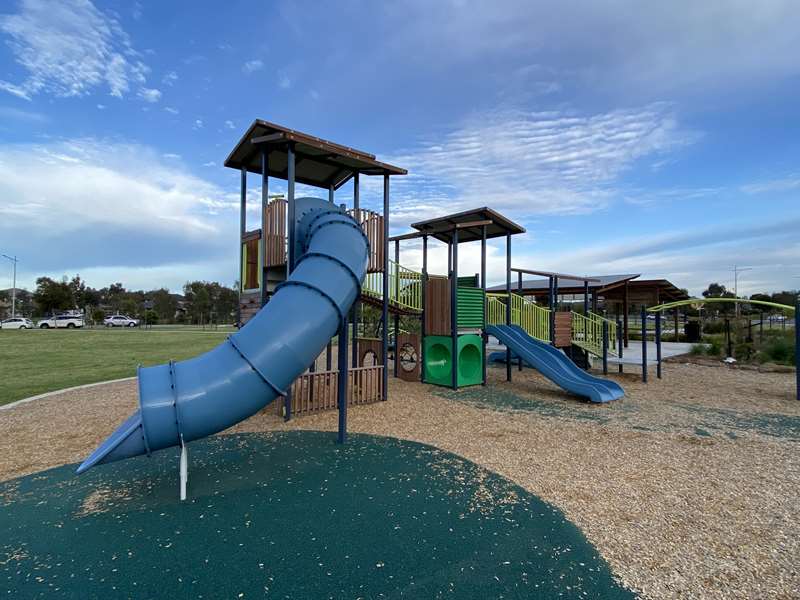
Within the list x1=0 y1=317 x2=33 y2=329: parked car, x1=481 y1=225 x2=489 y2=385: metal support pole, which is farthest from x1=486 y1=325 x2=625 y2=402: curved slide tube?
x1=0 y1=317 x2=33 y2=329: parked car

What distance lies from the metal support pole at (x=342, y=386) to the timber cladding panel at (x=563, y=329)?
8.42 meters

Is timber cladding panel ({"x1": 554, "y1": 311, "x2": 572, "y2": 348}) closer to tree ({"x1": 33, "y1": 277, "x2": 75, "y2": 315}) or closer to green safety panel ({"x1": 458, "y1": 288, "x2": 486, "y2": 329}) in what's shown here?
green safety panel ({"x1": 458, "y1": 288, "x2": 486, "y2": 329})

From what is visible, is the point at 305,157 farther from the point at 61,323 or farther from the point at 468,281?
the point at 61,323

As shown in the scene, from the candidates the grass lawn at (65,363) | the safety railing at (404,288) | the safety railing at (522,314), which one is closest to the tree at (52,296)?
the grass lawn at (65,363)

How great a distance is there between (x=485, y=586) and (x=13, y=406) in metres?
10.3

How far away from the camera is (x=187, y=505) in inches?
171

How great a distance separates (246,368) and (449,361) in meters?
7.78

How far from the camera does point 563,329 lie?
13.4m

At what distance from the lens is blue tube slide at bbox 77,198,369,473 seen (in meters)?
4.28

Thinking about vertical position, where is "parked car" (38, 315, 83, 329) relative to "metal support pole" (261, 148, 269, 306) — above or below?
Answer: below

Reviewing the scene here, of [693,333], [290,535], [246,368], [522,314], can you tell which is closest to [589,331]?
[522,314]

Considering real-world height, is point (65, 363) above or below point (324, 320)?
below

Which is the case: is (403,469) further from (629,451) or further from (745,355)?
(745,355)

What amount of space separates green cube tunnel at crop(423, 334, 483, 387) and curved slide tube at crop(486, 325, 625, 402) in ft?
2.35
